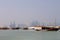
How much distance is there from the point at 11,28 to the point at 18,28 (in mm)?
1918

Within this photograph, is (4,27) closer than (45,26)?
No

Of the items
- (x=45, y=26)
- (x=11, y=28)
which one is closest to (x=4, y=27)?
(x=11, y=28)

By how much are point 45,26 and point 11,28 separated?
12178mm

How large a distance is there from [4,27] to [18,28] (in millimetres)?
6280

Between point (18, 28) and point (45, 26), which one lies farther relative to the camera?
point (18, 28)

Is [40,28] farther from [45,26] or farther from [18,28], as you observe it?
[18,28]

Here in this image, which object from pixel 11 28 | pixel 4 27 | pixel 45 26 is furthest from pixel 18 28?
pixel 45 26

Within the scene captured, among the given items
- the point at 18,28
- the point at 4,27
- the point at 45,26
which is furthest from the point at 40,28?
the point at 4,27

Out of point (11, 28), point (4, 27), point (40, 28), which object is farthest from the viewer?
point (4, 27)

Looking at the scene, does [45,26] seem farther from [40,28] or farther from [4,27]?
[4,27]

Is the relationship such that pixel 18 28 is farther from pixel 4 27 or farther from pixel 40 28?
pixel 40 28

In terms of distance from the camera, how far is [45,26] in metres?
51.0

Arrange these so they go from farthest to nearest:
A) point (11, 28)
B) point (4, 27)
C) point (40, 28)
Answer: point (4, 27) < point (11, 28) < point (40, 28)

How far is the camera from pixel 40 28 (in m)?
48.1
